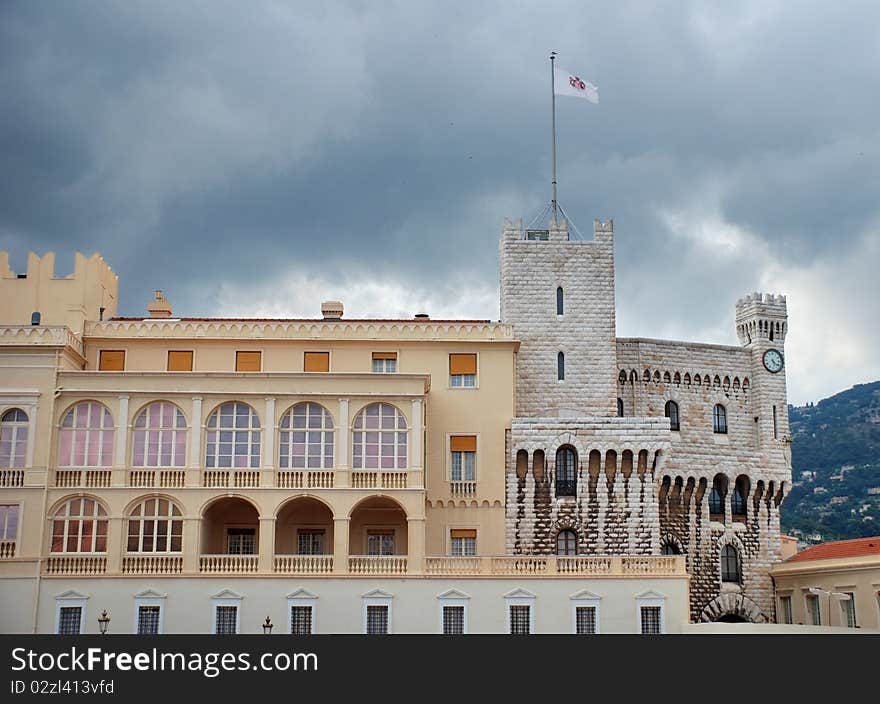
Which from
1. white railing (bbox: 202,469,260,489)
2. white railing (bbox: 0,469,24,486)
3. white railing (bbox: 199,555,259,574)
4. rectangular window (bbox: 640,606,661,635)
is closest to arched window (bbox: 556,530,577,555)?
rectangular window (bbox: 640,606,661,635)

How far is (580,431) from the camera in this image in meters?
53.0

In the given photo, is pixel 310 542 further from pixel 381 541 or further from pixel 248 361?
pixel 248 361

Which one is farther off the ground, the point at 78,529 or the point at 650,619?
the point at 78,529

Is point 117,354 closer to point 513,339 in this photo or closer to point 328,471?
point 328,471

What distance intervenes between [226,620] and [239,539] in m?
4.88

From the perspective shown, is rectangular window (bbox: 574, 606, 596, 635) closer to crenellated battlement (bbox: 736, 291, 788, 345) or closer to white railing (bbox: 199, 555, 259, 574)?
white railing (bbox: 199, 555, 259, 574)

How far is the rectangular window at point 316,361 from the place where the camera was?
176ft

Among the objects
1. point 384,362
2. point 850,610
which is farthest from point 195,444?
point 850,610

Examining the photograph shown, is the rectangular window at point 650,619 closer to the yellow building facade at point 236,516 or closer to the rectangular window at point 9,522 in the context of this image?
the yellow building facade at point 236,516

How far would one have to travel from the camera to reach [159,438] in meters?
48.7
